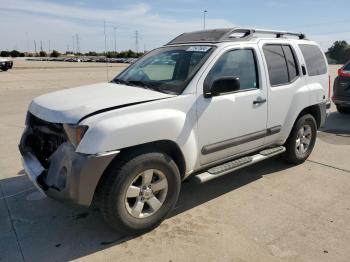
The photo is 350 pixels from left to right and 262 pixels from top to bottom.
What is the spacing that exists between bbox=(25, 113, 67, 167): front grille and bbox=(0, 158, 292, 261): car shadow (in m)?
0.60

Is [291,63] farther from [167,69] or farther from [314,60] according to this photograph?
[167,69]

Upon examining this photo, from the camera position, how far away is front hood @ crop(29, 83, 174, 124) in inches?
127

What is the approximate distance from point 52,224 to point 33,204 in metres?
0.59

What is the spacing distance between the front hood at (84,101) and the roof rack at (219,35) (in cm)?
112

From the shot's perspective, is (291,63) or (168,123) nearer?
(168,123)

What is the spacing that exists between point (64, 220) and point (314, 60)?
13.9 ft

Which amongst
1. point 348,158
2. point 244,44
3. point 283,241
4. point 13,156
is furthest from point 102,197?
point 348,158

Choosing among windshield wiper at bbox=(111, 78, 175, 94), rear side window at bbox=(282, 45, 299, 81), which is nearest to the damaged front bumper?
windshield wiper at bbox=(111, 78, 175, 94)

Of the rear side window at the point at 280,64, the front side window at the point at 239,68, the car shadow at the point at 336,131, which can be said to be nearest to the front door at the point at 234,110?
the front side window at the point at 239,68

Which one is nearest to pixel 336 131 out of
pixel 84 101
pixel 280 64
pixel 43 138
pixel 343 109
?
pixel 343 109

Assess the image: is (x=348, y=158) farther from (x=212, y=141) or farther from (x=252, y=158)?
(x=212, y=141)

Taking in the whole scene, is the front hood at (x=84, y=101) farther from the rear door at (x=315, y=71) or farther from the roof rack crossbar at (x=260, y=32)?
the rear door at (x=315, y=71)

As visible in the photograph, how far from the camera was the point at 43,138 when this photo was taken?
3830 mm

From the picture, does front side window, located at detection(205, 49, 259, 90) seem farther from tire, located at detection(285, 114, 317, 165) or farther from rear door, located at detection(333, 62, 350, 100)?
rear door, located at detection(333, 62, 350, 100)
